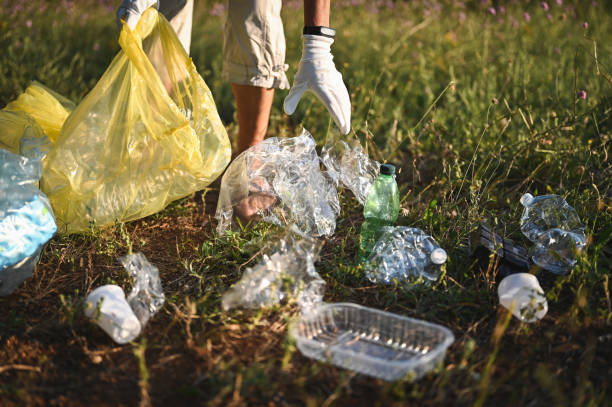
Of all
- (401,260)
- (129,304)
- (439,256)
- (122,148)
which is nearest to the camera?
(129,304)

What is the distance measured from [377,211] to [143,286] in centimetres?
91

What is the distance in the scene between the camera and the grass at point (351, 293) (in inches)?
57.0

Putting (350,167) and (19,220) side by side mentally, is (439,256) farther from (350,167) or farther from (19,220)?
(19,220)

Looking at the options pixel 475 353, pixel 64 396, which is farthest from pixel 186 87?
pixel 475 353

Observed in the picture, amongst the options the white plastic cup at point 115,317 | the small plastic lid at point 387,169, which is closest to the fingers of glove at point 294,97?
the small plastic lid at point 387,169

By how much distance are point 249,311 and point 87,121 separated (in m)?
0.95

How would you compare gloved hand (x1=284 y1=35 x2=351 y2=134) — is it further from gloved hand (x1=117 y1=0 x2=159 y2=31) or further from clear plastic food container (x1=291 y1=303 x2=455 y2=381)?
clear plastic food container (x1=291 y1=303 x2=455 y2=381)

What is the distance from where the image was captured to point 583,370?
154 cm

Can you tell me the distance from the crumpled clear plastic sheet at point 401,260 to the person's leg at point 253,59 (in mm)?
792

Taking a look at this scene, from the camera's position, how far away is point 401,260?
A: 1.99 meters

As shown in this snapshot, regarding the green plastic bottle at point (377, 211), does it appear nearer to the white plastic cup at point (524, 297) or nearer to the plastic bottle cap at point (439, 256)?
the plastic bottle cap at point (439, 256)

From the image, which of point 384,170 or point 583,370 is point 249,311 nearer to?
point 384,170

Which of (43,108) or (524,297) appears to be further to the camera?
(43,108)

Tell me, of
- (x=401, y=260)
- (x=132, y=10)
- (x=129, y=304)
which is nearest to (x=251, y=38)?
(x=132, y=10)
